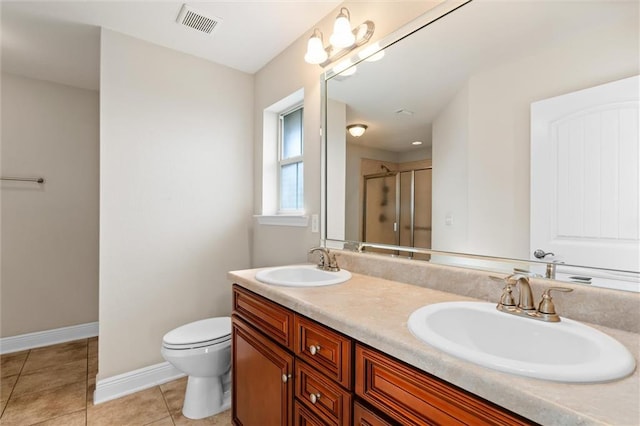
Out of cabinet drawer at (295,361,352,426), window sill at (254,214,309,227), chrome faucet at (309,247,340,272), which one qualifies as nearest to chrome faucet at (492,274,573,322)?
cabinet drawer at (295,361,352,426)

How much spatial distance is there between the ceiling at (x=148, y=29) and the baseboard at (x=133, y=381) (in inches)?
88.8

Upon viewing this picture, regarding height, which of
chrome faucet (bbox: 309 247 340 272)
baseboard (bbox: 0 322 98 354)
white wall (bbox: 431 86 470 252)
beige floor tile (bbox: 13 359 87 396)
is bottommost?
beige floor tile (bbox: 13 359 87 396)

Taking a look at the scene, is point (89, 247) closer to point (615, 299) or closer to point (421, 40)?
point (421, 40)

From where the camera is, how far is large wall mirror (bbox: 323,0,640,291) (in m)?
0.83

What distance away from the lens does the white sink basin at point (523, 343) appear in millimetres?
553

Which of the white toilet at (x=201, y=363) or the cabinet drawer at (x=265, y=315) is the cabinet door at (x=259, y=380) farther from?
the white toilet at (x=201, y=363)

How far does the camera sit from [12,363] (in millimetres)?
2365

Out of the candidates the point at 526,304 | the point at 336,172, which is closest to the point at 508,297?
the point at 526,304

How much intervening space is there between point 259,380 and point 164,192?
1.51 m

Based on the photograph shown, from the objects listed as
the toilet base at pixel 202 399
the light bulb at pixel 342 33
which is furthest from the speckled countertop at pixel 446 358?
the light bulb at pixel 342 33

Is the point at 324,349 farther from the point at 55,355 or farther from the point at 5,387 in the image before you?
the point at 55,355

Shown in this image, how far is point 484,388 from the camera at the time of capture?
1.81 ft

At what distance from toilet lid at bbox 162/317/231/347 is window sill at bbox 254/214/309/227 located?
0.76 meters

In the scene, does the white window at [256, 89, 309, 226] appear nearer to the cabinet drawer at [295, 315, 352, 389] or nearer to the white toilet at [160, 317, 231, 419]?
the white toilet at [160, 317, 231, 419]
